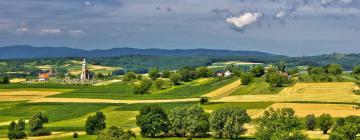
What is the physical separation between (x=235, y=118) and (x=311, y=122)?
15.0 m

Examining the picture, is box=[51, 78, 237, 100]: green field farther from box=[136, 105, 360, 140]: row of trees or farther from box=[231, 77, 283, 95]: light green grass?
box=[136, 105, 360, 140]: row of trees

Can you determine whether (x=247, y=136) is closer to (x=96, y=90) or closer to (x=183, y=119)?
(x=183, y=119)

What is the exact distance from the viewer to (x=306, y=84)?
618 ft

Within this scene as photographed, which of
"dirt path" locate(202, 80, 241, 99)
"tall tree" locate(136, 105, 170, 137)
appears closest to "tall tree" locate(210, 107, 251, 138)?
"tall tree" locate(136, 105, 170, 137)

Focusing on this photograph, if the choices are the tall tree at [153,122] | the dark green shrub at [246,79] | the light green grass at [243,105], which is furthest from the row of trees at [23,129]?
the dark green shrub at [246,79]

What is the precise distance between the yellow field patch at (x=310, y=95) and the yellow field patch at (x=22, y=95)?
58994 mm

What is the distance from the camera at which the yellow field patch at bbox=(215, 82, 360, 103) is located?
144 m

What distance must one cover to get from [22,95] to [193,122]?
9281 cm

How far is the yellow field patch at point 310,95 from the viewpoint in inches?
5664

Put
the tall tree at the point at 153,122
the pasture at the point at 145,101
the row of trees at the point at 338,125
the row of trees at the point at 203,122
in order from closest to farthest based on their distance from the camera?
the row of trees at the point at 338,125, the row of trees at the point at 203,122, the tall tree at the point at 153,122, the pasture at the point at 145,101

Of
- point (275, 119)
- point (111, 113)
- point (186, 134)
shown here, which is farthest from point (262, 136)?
point (111, 113)

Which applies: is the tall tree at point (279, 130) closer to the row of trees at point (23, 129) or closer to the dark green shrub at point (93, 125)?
the dark green shrub at point (93, 125)

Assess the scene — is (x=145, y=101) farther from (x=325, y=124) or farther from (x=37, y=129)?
(x=325, y=124)

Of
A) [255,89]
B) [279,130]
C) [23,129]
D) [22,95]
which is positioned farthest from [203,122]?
[22,95]
